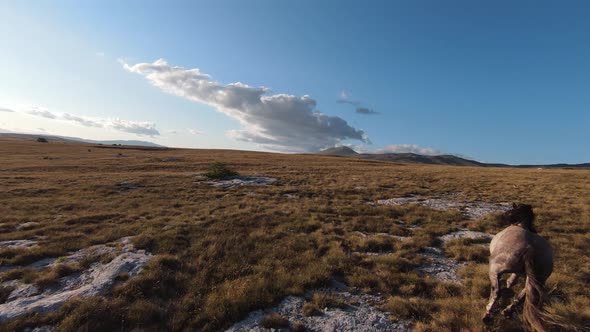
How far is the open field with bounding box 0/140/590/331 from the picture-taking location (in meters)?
7.67

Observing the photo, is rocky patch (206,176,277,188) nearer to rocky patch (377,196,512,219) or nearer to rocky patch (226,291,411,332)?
rocky patch (377,196,512,219)

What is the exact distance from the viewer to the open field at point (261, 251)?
302 inches

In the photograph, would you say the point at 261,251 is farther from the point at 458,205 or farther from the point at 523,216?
the point at 458,205

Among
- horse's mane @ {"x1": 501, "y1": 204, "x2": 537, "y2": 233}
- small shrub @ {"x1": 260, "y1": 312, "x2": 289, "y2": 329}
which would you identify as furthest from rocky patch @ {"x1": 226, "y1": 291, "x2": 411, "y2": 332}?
horse's mane @ {"x1": 501, "y1": 204, "x2": 537, "y2": 233}

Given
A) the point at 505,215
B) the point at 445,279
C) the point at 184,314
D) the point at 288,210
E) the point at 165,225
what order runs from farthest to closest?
1. the point at 288,210
2. the point at 165,225
3. the point at 445,279
4. the point at 184,314
5. the point at 505,215

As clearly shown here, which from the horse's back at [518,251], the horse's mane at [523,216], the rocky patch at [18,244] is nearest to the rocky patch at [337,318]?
the horse's back at [518,251]

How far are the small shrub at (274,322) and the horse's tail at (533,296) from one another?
201 inches

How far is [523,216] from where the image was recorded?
6.66 meters

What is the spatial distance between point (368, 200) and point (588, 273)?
48.0ft

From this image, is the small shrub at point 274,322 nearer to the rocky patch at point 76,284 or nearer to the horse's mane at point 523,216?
the rocky patch at point 76,284

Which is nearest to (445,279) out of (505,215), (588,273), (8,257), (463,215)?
(505,215)

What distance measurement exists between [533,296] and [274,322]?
18.1 feet

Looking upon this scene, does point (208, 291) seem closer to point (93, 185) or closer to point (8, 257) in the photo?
point (8, 257)

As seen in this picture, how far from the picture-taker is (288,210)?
19.6 metres
